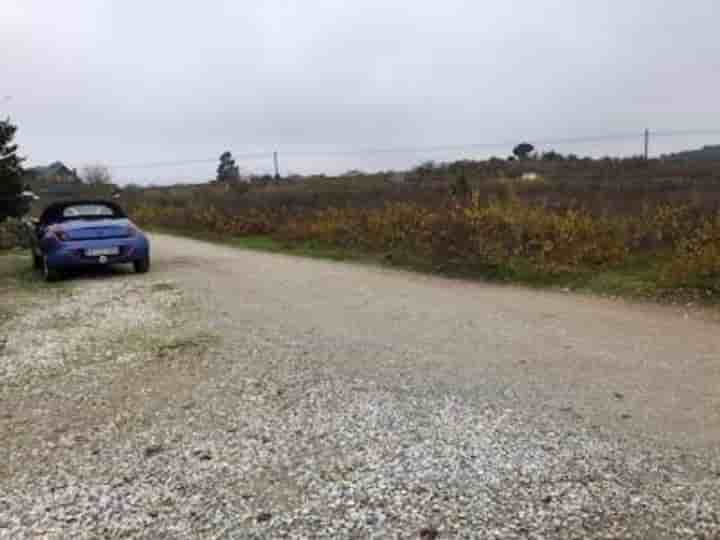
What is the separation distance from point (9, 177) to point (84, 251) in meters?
5.49

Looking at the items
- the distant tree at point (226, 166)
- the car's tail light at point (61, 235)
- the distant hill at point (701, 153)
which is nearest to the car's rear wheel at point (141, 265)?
the car's tail light at point (61, 235)

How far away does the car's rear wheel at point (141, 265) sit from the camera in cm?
1167

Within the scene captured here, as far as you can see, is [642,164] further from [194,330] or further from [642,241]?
[194,330]

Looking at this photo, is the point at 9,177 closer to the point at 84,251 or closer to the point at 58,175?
the point at 84,251

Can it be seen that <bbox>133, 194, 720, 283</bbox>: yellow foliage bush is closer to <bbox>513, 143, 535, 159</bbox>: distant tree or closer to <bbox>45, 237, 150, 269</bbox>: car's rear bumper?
<bbox>45, 237, 150, 269</bbox>: car's rear bumper

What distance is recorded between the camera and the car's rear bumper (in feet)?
35.5

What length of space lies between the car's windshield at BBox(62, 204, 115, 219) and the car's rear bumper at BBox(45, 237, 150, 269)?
902mm

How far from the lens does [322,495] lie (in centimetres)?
326

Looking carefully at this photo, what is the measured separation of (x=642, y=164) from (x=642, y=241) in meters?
17.0

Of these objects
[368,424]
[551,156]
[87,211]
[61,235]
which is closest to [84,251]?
[61,235]

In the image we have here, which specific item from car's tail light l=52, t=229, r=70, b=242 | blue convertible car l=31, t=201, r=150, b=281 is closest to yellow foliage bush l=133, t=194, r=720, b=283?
blue convertible car l=31, t=201, r=150, b=281

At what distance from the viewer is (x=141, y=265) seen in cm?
1176

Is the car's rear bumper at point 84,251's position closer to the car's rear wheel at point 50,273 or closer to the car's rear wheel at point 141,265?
the car's rear wheel at point 50,273

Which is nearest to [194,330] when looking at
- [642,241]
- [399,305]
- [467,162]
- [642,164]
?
[399,305]
